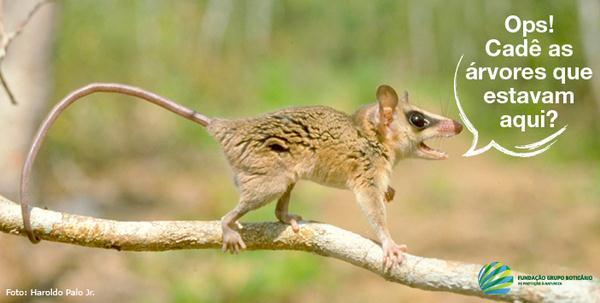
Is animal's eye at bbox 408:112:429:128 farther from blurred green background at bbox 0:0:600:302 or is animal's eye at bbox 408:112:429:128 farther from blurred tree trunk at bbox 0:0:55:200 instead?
blurred tree trunk at bbox 0:0:55:200

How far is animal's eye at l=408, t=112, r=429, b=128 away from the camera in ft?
13.0

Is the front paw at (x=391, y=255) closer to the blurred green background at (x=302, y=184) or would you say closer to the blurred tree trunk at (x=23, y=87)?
the blurred green background at (x=302, y=184)

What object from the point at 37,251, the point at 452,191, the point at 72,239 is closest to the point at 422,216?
the point at 452,191

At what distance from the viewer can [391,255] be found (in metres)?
3.28

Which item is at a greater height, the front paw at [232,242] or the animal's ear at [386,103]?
the animal's ear at [386,103]

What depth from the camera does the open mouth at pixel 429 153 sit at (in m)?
3.90

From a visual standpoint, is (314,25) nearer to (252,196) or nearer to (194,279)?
(194,279)

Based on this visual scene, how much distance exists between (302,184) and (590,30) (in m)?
4.24

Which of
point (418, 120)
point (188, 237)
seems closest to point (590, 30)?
point (418, 120)

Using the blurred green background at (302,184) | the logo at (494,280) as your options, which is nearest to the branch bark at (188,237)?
the logo at (494,280)

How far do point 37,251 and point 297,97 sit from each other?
3995mm

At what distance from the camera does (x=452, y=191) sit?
33.3ft

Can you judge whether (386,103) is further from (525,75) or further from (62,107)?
(525,75)

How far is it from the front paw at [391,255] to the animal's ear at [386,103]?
74 centimetres
